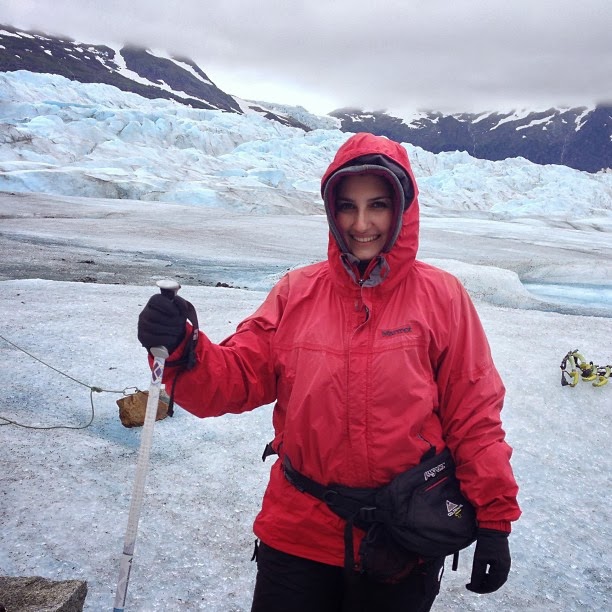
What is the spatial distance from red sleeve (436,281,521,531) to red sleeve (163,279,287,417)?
0.53m

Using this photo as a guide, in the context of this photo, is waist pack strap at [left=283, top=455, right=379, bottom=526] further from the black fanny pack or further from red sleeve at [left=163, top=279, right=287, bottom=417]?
red sleeve at [left=163, top=279, right=287, bottom=417]

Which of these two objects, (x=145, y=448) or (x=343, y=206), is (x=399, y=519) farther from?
(x=343, y=206)

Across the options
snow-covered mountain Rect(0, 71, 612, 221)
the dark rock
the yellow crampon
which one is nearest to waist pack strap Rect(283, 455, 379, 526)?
the dark rock

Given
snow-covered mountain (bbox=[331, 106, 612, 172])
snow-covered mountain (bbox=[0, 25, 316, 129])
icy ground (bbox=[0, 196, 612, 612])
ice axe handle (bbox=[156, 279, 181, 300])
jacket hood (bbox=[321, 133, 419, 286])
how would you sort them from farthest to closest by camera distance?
snow-covered mountain (bbox=[331, 106, 612, 172]) → snow-covered mountain (bbox=[0, 25, 316, 129]) → icy ground (bbox=[0, 196, 612, 612]) → jacket hood (bbox=[321, 133, 419, 286]) → ice axe handle (bbox=[156, 279, 181, 300])

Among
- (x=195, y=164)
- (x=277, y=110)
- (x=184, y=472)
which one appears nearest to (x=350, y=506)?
(x=184, y=472)

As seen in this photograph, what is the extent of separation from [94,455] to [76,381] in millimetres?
1000

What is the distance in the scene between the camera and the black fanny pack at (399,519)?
1.40m

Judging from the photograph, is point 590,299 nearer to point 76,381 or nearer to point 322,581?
point 76,381

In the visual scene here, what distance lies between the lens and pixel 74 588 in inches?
65.1

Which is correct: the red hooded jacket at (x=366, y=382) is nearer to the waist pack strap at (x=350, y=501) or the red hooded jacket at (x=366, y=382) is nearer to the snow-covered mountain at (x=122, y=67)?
the waist pack strap at (x=350, y=501)

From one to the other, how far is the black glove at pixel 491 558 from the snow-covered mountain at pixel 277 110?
88655mm

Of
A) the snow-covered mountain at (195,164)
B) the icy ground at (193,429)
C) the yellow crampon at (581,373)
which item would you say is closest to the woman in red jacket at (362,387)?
the icy ground at (193,429)

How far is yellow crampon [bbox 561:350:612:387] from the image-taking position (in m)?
4.10

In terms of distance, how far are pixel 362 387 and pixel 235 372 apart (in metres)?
0.39
